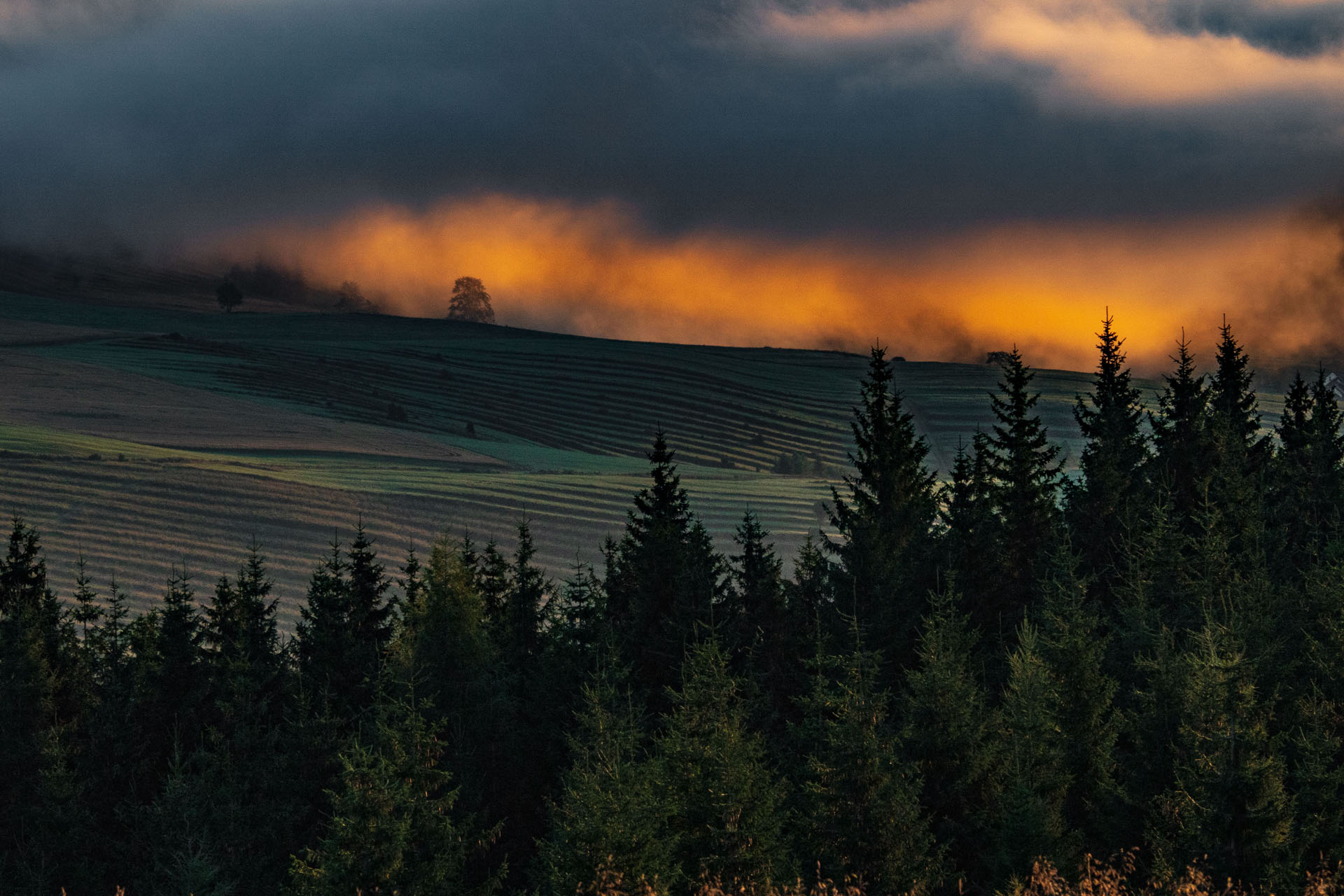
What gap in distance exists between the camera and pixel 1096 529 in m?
51.2

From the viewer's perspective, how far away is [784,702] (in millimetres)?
46969

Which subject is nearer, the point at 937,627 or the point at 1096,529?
the point at 937,627

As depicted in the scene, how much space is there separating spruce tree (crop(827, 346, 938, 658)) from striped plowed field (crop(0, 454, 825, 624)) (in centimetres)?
3341

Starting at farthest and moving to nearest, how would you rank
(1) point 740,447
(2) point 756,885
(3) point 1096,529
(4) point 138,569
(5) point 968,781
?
(1) point 740,447 → (4) point 138,569 → (3) point 1096,529 → (5) point 968,781 → (2) point 756,885

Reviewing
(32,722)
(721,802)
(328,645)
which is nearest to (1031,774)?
(721,802)

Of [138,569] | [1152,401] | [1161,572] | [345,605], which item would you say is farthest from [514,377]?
[1161,572]

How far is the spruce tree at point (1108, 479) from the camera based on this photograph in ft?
166

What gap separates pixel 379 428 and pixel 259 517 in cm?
3907

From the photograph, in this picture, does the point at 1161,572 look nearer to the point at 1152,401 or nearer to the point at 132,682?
the point at 132,682

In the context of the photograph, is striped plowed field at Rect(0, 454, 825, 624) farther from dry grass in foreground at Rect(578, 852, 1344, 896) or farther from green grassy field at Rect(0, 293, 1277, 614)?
dry grass in foreground at Rect(578, 852, 1344, 896)

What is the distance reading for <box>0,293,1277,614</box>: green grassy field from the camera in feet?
289

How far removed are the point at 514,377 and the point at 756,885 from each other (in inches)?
5537

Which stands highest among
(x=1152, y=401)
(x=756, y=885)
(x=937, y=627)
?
(x=1152, y=401)

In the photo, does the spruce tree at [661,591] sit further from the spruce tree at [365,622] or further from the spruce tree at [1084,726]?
the spruce tree at [1084,726]
